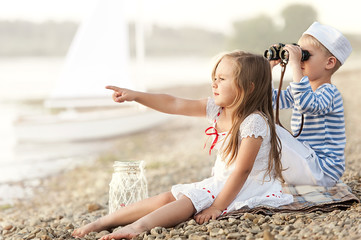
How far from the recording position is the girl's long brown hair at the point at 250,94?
8.81ft

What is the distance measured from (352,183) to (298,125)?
0.68 metres

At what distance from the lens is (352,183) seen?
3484mm

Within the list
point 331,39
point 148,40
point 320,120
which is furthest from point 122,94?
point 148,40

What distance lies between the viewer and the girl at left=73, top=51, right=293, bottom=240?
8.63 ft

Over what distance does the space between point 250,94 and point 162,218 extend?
826 mm

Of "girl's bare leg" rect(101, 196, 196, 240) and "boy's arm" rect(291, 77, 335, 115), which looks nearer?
"girl's bare leg" rect(101, 196, 196, 240)

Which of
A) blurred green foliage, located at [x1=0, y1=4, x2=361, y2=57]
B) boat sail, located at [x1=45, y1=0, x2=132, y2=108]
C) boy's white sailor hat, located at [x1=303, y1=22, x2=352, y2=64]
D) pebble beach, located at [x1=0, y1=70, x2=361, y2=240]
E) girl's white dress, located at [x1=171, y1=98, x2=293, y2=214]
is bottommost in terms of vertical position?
pebble beach, located at [x1=0, y1=70, x2=361, y2=240]

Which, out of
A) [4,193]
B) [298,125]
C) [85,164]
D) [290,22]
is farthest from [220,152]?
[290,22]

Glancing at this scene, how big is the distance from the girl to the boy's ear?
588 mm

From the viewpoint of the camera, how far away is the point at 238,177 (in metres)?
2.62

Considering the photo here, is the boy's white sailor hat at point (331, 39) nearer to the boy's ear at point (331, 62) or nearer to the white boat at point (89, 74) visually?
the boy's ear at point (331, 62)

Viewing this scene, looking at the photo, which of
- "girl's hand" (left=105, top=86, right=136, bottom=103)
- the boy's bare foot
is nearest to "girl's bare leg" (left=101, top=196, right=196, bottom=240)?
the boy's bare foot

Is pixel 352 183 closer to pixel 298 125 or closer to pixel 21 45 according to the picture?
pixel 298 125

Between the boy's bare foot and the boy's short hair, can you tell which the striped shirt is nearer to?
the boy's short hair
